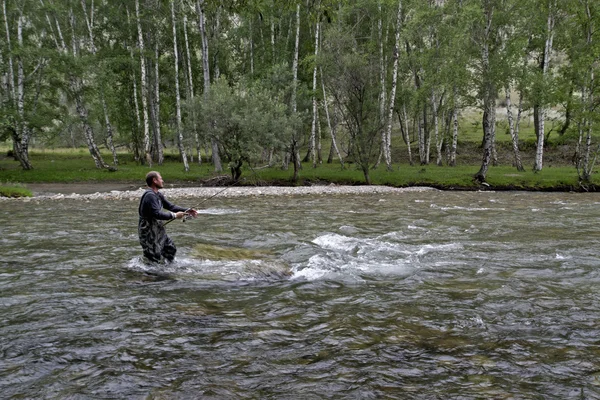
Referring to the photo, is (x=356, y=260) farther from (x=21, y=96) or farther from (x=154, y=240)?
(x=21, y=96)

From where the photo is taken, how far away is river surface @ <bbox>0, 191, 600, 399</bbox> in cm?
563

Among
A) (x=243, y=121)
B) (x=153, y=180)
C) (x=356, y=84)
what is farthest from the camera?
(x=356, y=84)

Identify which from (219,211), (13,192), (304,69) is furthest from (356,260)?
(304,69)

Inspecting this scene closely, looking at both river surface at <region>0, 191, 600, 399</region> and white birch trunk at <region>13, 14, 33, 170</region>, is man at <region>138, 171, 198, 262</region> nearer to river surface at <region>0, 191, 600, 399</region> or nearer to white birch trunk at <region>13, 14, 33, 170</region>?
river surface at <region>0, 191, 600, 399</region>

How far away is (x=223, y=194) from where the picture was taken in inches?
1240

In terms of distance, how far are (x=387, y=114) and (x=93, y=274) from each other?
34.6 meters

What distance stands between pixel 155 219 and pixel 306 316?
4861 mm

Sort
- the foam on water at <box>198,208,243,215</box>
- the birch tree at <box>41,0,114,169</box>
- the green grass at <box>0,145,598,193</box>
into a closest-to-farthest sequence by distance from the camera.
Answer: the foam on water at <box>198,208,243,215</box> < the green grass at <box>0,145,598,193</box> < the birch tree at <box>41,0,114,169</box>

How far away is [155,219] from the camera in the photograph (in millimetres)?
10766

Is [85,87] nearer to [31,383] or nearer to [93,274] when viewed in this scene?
[93,274]

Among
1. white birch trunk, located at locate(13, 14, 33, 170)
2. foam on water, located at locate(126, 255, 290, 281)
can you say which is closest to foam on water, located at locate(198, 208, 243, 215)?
foam on water, located at locate(126, 255, 290, 281)

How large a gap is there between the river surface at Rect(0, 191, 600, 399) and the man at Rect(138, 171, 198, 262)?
39 cm

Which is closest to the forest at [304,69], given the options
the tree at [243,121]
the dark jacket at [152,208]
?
the tree at [243,121]

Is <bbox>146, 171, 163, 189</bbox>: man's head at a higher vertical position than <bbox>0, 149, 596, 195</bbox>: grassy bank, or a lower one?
higher
